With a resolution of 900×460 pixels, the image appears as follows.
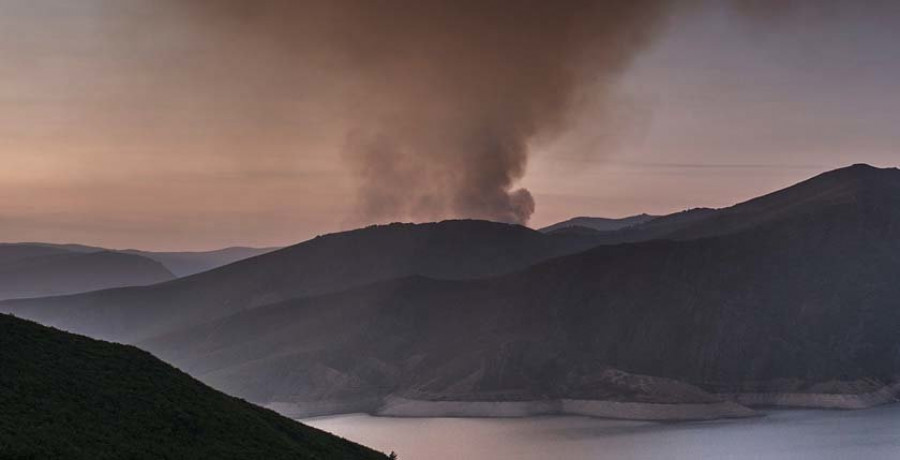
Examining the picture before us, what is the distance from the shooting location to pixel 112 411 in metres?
39.5

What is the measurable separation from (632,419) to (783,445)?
44560 millimetres

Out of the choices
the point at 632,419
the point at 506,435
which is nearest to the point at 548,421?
the point at 632,419

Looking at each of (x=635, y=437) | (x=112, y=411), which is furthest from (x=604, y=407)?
(x=112, y=411)

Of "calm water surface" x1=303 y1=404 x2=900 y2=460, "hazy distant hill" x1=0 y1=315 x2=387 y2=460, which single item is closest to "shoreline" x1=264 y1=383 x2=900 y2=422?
"calm water surface" x1=303 y1=404 x2=900 y2=460

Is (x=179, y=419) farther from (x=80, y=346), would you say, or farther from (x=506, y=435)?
(x=506, y=435)

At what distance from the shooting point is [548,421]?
16200cm

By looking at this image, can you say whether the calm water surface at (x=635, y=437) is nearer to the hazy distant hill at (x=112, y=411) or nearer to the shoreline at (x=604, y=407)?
the shoreline at (x=604, y=407)

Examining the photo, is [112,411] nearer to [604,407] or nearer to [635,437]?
[635,437]

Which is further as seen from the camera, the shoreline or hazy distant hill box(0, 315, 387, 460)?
the shoreline

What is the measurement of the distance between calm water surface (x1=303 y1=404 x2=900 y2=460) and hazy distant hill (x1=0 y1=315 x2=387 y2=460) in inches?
2718

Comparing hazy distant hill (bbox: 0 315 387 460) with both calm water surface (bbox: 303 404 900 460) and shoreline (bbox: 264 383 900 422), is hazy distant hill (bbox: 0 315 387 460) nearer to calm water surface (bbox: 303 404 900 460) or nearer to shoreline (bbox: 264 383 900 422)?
calm water surface (bbox: 303 404 900 460)

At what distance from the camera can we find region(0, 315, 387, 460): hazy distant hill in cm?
3522

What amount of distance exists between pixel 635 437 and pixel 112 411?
335ft

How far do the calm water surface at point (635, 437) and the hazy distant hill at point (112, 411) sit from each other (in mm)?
69026
